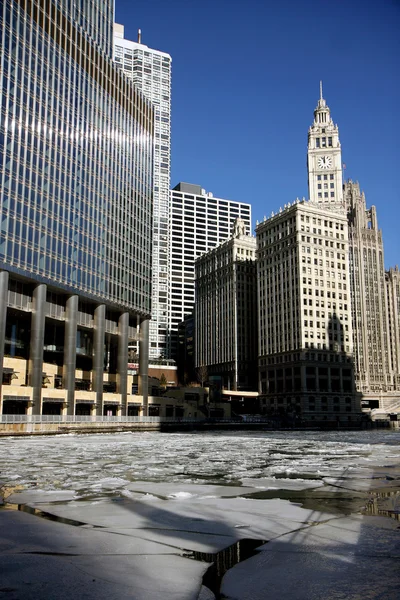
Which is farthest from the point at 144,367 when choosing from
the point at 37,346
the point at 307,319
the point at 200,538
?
the point at 200,538

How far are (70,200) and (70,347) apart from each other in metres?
23.2

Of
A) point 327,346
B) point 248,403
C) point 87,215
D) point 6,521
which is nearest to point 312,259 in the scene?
point 327,346

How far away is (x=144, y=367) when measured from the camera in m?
109

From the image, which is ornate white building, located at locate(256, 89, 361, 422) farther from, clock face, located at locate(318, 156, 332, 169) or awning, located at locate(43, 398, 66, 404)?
→ awning, located at locate(43, 398, 66, 404)

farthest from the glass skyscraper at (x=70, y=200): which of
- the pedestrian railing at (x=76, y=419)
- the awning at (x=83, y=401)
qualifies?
the pedestrian railing at (x=76, y=419)

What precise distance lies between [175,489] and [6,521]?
5.54 m

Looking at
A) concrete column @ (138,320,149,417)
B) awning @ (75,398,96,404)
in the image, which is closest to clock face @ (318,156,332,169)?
concrete column @ (138,320,149,417)

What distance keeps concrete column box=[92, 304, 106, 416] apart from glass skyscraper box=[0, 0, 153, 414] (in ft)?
0.57

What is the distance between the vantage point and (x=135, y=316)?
109m

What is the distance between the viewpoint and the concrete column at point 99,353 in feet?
303

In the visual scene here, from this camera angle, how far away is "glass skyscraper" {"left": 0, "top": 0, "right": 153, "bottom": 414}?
254ft

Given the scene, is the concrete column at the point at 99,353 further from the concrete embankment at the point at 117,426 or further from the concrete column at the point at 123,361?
the concrete embankment at the point at 117,426

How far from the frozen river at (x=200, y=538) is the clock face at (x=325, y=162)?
188 m

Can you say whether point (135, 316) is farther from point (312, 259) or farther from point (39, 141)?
point (312, 259)
